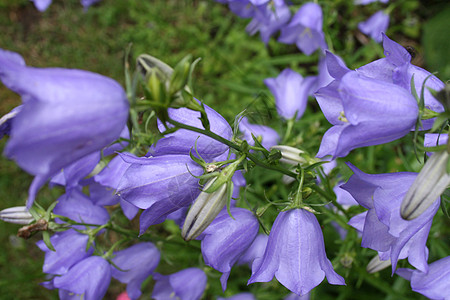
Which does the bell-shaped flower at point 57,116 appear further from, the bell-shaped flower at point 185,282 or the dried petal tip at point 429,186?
the bell-shaped flower at point 185,282

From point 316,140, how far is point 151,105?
5.64 feet

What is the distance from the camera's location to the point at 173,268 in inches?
138

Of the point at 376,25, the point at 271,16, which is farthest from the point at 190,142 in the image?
the point at 376,25

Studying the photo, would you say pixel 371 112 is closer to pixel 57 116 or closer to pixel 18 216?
pixel 57 116

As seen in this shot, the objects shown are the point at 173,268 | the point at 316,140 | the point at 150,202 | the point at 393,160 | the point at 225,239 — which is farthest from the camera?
the point at 173,268

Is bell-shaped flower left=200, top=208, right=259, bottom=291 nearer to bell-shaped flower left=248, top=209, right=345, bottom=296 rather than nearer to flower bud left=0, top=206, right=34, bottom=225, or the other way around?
bell-shaped flower left=248, top=209, right=345, bottom=296

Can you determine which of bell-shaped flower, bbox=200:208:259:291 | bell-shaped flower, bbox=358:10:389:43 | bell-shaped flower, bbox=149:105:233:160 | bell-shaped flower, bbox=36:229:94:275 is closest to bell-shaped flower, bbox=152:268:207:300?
bell-shaped flower, bbox=36:229:94:275

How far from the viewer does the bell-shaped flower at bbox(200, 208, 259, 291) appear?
5.23 feet

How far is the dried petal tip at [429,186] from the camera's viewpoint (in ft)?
3.66

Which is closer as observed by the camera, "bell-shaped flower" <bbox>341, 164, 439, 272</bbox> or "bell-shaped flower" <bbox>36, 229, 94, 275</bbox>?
"bell-shaped flower" <bbox>341, 164, 439, 272</bbox>

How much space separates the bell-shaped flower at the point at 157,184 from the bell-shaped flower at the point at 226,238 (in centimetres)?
21

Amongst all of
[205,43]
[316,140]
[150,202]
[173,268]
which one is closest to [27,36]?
[205,43]

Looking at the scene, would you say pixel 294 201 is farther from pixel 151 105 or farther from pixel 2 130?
pixel 2 130

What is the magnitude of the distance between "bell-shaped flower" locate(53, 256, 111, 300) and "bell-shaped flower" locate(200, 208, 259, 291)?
0.61 metres
